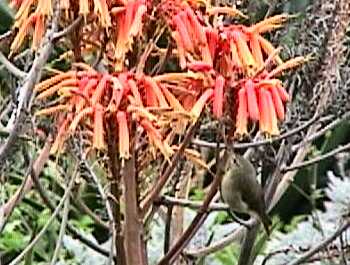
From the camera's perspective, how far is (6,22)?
4938 millimetres

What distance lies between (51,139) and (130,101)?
0.29 meters

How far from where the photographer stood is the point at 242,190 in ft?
9.04

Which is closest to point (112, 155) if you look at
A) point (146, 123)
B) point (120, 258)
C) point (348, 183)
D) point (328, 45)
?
point (146, 123)

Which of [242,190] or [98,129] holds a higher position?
[98,129]

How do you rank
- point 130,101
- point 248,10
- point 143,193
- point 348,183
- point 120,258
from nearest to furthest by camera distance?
point 130,101 < point 120,258 < point 143,193 < point 248,10 < point 348,183

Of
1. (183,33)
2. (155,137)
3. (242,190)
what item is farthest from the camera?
(242,190)

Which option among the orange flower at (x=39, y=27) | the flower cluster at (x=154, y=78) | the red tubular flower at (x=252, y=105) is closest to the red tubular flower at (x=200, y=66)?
the flower cluster at (x=154, y=78)

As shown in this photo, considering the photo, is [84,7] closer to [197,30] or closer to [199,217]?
[197,30]

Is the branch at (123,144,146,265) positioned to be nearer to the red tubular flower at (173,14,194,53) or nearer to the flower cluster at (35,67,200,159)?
the flower cluster at (35,67,200,159)

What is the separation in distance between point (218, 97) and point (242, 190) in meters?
0.37

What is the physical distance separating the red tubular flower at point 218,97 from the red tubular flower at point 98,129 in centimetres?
25

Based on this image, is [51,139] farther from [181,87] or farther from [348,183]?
[348,183]

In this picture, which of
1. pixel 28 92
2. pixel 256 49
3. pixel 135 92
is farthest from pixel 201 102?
pixel 28 92

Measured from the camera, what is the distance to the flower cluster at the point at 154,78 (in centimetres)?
238
